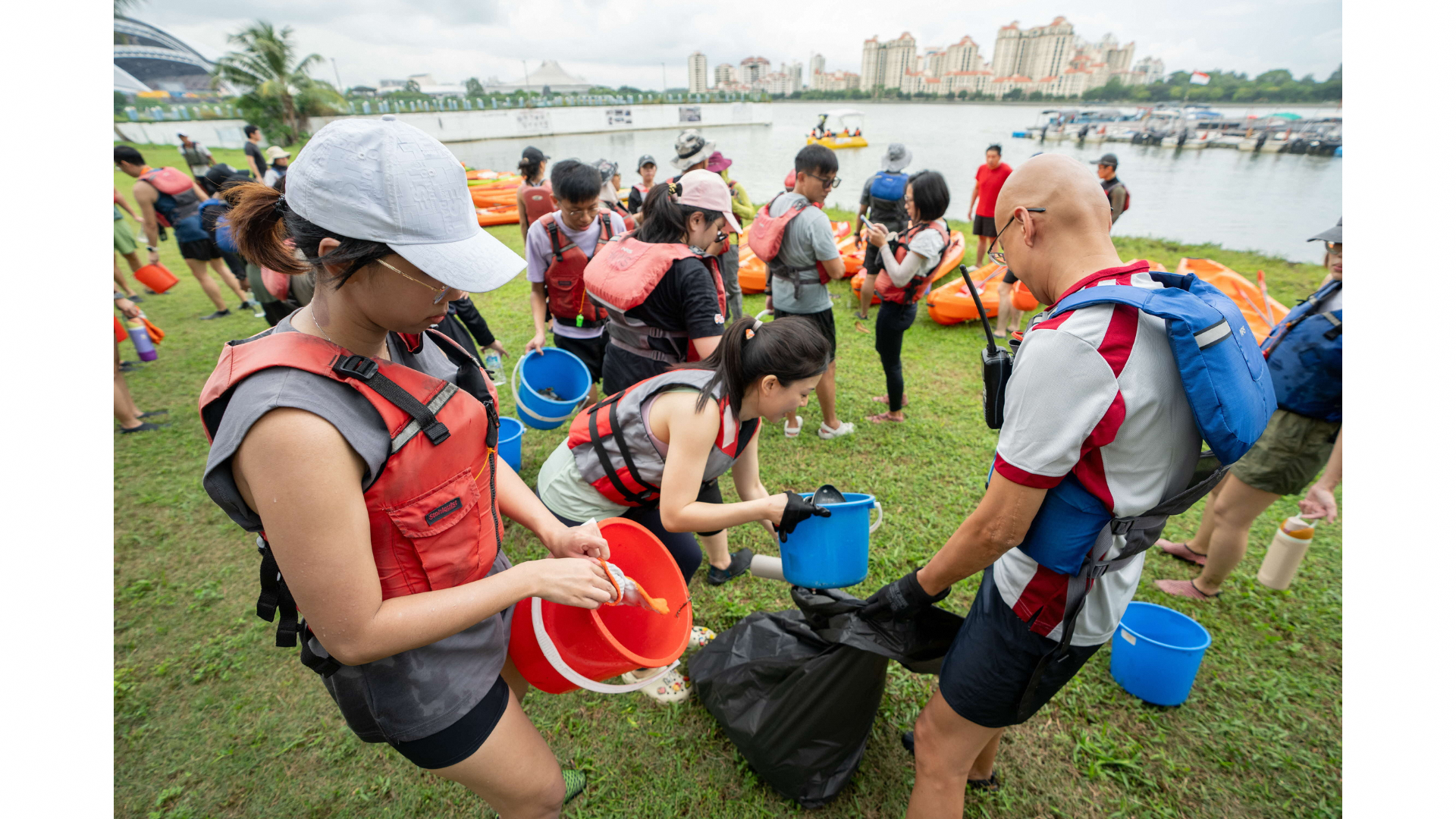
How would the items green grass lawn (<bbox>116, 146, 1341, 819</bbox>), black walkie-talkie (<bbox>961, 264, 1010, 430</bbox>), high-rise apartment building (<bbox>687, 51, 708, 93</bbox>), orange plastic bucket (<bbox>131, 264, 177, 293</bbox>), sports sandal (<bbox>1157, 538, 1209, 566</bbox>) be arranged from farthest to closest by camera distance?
high-rise apartment building (<bbox>687, 51, 708, 93</bbox>) → orange plastic bucket (<bbox>131, 264, 177, 293</bbox>) → sports sandal (<bbox>1157, 538, 1209, 566</bbox>) → green grass lawn (<bbox>116, 146, 1341, 819</bbox>) → black walkie-talkie (<bbox>961, 264, 1010, 430</bbox>)

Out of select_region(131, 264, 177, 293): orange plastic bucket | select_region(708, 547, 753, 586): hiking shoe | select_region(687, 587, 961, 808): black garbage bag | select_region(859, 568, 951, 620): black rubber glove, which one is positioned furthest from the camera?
select_region(131, 264, 177, 293): orange plastic bucket

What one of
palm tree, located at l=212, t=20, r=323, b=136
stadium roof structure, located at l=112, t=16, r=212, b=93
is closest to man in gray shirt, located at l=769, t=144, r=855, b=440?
palm tree, located at l=212, t=20, r=323, b=136

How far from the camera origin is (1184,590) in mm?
3229

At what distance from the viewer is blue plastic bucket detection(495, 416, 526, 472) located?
3.67 metres

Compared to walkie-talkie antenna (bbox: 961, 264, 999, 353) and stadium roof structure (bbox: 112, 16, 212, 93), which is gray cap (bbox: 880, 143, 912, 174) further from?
stadium roof structure (bbox: 112, 16, 212, 93)

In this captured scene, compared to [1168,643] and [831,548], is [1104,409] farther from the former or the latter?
[1168,643]

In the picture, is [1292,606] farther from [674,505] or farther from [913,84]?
[913,84]

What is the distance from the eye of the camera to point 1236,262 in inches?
357

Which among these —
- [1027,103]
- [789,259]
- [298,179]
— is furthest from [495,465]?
[1027,103]

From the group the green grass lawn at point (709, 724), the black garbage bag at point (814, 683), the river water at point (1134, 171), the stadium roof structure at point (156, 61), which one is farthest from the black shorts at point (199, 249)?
the stadium roof structure at point (156, 61)

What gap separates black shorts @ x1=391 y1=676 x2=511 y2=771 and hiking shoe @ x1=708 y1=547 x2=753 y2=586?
193cm

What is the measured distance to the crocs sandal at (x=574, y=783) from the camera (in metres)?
2.29

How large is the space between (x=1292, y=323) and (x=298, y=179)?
363 centimetres

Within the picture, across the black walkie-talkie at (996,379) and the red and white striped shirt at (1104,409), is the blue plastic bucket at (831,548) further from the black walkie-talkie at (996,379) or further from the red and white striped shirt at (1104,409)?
the red and white striped shirt at (1104,409)
